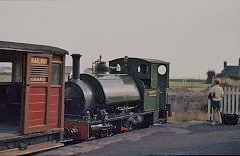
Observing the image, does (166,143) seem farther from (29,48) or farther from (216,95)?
(216,95)

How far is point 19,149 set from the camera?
7.95 metres

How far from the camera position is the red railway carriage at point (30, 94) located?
802 centimetres

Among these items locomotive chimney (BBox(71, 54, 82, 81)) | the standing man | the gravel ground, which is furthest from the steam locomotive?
the standing man

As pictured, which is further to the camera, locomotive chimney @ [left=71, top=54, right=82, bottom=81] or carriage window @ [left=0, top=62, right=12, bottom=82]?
locomotive chimney @ [left=71, top=54, right=82, bottom=81]

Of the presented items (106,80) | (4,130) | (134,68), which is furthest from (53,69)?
(134,68)

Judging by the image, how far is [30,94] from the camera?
8180 millimetres

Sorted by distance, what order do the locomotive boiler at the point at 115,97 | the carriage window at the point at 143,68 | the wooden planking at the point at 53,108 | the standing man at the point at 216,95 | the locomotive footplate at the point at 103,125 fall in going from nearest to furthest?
1. the wooden planking at the point at 53,108
2. the locomotive footplate at the point at 103,125
3. the locomotive boiler at the point at 115,97
4. the standing man at the point at 216,95
5. the carriage window at the point at 143,68

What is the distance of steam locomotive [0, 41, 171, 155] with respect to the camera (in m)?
8.11

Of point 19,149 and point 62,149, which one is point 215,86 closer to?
point 62,149

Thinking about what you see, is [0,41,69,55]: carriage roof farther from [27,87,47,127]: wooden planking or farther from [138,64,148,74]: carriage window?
[138,64,148,74]: carriage window

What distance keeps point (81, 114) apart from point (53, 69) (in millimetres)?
2458

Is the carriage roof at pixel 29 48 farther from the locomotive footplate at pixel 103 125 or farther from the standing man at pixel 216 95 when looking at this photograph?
the standing man at pixel 216 95

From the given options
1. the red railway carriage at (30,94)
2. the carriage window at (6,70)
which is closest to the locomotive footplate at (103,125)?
the red railway carriage at (30,94)

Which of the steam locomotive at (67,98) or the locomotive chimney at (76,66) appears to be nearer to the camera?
the steam locomotive at (67,98)
